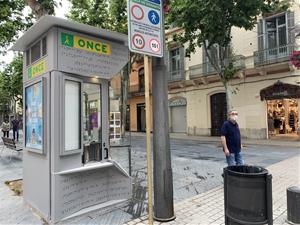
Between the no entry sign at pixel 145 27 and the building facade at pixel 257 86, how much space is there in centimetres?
1206

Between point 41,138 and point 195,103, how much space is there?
60.0ft

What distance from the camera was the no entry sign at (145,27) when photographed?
339 cm

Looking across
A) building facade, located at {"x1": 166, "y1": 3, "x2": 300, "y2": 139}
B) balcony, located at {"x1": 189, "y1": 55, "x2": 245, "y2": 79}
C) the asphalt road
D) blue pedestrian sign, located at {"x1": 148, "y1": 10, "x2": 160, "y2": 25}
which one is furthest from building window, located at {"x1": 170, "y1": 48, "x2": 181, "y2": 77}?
blue pedestrian sign, located at {"x1": 148, "y1": 10, "x2": 160, "y2": 25}

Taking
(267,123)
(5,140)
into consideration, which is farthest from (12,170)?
(267,123)

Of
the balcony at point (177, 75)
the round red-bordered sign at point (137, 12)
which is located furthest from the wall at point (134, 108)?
the round red-bordered sign at point (137, 12)

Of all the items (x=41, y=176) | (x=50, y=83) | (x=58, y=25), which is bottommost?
(x=41, y=176)

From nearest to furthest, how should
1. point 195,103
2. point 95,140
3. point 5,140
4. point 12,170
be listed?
point 95,140 → point 12,170 → point 5,140 → point 195,103

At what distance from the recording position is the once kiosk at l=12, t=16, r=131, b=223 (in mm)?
4223

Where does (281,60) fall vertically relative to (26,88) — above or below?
above

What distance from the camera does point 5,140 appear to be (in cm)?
1162

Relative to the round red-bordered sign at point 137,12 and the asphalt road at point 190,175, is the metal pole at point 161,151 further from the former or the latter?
the round red-bordered sign at point 137,12

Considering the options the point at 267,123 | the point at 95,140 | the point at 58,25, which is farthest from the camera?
the point at 267,123

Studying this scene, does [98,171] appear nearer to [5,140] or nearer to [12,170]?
[12,170]

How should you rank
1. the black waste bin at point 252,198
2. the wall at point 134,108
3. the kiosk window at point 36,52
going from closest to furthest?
the black waste bin at point 252,198
the kiosk window at point 36,52
the wall at point 134,108
